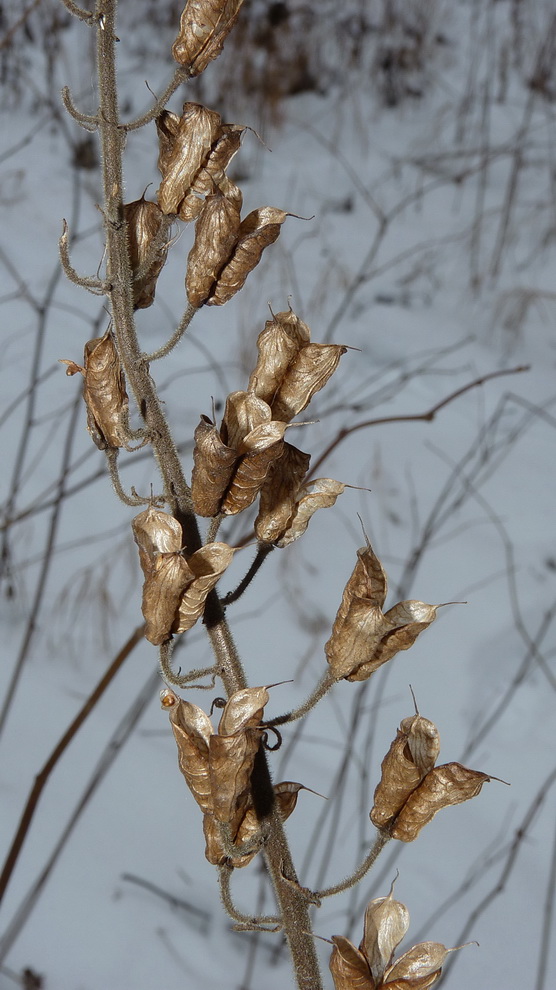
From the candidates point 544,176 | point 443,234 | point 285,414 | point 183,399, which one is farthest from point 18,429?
point 544,176

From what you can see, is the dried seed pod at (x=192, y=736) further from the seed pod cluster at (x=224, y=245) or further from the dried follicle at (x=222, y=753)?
the seed pod cluster at (x=224, y=245)

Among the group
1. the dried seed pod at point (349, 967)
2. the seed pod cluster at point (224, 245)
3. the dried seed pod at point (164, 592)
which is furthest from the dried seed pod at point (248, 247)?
the dried seed pod at point (349, 967)

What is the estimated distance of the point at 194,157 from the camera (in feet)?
1.47

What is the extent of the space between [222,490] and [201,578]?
5 cm

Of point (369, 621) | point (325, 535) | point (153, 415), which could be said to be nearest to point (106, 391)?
point (153, 415)

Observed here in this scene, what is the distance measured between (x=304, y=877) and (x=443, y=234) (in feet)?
7.54

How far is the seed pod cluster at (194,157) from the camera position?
0.44 metres

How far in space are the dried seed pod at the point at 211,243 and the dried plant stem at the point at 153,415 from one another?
35mm

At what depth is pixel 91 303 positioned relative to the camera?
7.55 feet

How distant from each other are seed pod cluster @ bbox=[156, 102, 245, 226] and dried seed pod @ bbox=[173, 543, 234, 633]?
0.54 ft

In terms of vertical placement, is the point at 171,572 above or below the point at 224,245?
below

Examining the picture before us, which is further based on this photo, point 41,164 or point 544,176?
point 544,176

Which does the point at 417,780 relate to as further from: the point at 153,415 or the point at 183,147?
the point at 183,147

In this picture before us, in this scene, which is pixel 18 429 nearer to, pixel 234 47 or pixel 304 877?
pixel 304 877
